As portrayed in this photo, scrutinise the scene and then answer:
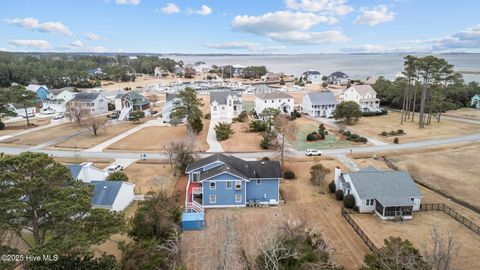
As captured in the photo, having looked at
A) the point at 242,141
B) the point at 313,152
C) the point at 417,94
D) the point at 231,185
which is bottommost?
the point at 242,141

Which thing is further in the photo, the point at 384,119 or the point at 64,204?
the point at 384,119

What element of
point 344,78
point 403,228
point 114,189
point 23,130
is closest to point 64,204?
point 114,189

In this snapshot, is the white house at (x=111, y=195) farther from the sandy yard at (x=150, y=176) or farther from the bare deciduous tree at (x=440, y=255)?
the bare deciduous tree at (x=440, y=255)

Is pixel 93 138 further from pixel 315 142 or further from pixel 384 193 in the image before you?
pixel 384 193

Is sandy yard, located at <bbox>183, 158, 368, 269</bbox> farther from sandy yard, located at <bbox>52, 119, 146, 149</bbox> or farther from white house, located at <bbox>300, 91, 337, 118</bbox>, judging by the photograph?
white house, located at <bbox>300, 91, 337, 118</bbox>

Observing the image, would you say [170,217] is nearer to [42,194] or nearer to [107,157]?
[42,194]

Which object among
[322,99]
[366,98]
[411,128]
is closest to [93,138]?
[322,99]
